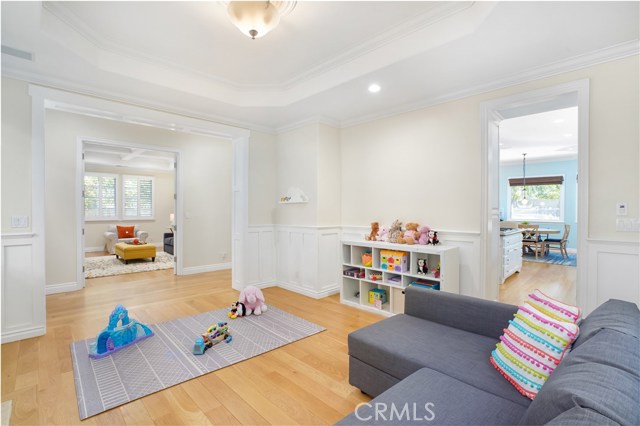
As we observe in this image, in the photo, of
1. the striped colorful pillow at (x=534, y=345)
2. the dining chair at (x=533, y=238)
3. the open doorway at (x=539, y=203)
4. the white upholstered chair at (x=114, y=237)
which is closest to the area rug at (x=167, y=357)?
the striped colorful pillow at (x=534, y=345)

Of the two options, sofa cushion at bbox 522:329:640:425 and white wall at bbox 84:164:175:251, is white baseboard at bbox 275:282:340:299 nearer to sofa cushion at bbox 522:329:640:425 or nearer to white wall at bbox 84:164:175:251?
sofa cushion at bbox 522:329:640:425

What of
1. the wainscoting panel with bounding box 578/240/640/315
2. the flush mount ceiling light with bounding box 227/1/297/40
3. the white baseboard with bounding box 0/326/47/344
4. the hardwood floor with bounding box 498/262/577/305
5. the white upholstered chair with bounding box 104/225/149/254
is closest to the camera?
the flush mount ceiling light with bounding box 227/1/297/40

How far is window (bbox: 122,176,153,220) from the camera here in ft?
30.6

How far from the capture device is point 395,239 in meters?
3.70

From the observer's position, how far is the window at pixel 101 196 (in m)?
8.79

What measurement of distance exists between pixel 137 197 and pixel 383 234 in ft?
28.1

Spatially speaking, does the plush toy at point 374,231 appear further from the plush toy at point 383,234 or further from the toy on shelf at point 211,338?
the toy on shelf at point 211,338

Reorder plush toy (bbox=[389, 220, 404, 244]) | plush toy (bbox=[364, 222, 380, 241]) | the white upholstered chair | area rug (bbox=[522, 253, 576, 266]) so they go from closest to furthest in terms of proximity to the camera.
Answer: plush toy (bbox=[389, 220, 404, 244]), plush toy (bbox=[364, 222, 380, 241]), area rug (bbox=[522, 253, 576, 266]), the white upholstered chair

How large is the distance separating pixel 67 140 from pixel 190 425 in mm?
4956

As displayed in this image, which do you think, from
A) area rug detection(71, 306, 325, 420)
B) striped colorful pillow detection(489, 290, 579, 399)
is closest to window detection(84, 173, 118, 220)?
area rug detection(71, 306, 325, 420)

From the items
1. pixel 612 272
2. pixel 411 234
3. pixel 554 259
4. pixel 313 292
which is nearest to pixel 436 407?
pixel 612 272

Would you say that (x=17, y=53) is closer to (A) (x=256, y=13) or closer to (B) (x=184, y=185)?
(A) (x=256, y=13)

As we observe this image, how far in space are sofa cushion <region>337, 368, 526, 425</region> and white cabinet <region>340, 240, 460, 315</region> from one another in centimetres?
183

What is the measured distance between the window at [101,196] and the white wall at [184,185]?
4727 millimetres
